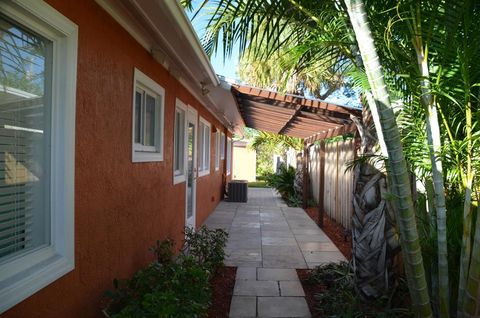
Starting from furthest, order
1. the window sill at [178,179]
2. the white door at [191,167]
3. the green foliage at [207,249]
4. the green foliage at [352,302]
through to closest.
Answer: the white door at [191,167] < the window sill at [178,179] < the green foliage at [207,249] < the green foliage at [352,302]

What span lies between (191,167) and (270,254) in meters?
2.46

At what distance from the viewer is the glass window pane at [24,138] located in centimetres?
209

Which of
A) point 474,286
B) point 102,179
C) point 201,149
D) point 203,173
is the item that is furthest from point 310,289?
point 201,149

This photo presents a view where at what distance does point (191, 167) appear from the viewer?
7.87 metres

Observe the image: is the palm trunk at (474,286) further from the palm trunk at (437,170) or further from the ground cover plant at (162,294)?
the ground cover plant at (162,294)

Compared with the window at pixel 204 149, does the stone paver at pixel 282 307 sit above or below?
below

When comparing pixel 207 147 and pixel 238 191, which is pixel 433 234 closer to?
pixel 207 147

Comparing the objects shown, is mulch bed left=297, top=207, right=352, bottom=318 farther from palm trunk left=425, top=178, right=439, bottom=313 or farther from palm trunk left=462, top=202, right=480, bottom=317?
palm trunk left=462, top=202, right=480, bottom=317

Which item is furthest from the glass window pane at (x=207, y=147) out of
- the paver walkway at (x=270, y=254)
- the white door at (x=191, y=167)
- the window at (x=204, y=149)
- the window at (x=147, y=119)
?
the window at (x=147, y=119)

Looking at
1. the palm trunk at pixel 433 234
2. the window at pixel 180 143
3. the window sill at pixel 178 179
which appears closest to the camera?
the palm trunk at pixel 433 234

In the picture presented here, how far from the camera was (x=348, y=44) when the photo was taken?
3.11 meters

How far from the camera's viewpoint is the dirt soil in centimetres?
683

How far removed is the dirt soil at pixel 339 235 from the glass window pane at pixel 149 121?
3.47 metres

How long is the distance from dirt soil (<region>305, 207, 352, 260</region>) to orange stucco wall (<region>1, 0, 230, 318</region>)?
3.56 m
